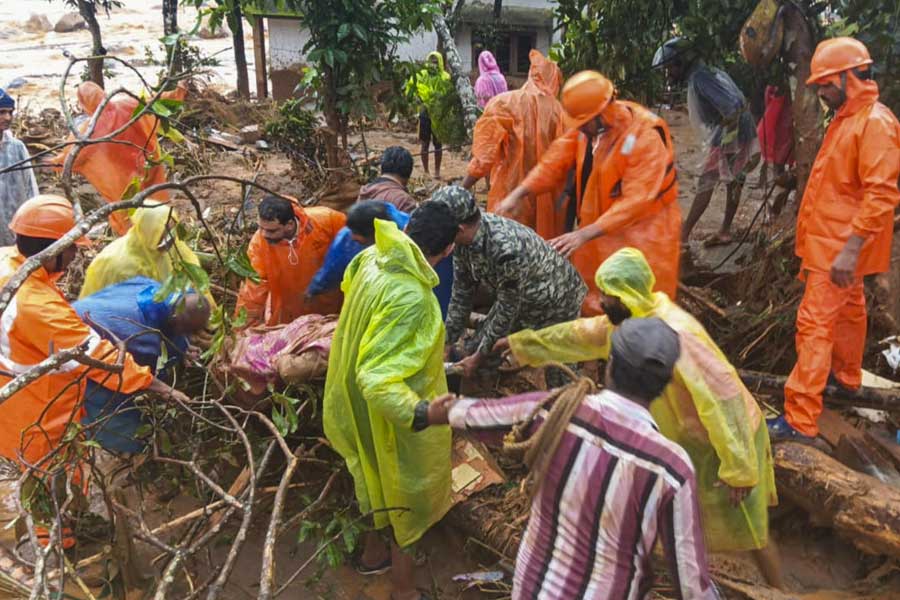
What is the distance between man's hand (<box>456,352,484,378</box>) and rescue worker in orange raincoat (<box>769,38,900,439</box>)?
146 centimetres

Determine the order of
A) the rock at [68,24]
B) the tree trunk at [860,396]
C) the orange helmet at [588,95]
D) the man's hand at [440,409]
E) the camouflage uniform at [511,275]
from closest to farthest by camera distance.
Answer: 1. the man's hand at [440,409]
2. the camouflage uniform at [511,275]
3. the tree trunk at [860,396]
4. the orange helmet at [588,95]
5. the rock at [68,24]

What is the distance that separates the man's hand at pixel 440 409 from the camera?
2303mm

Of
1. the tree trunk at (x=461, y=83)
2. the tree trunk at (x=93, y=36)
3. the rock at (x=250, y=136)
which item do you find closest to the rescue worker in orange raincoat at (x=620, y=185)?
the tree trunk at (x=461, y=83)

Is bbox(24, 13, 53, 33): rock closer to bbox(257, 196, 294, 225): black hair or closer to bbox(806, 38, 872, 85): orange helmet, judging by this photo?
bbox(257, 196, 294, 225): black hair

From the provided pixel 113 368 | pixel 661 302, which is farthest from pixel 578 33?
pixel 113 368

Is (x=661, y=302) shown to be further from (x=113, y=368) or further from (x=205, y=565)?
(x=205, y=565)

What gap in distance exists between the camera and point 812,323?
11.6 ft

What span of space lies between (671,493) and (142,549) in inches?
107

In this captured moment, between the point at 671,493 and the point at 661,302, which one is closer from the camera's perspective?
the point at 671,493

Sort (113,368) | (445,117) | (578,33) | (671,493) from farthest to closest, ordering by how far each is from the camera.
A: (445,117), (578,33), (113,368), (671,493)

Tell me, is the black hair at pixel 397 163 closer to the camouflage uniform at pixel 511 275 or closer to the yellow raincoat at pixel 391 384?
the camouflage uniform at pixel 511 275

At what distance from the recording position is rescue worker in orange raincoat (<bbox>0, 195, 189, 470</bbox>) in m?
2.94

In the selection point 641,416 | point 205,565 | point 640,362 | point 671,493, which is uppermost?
point 640,362

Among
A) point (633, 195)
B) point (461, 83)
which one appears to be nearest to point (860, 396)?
point (633, 195)
